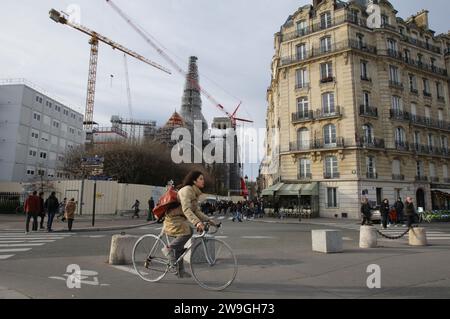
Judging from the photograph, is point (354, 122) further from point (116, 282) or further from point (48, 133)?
point (48, 133)

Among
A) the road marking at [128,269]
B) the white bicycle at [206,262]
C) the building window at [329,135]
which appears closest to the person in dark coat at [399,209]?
the building window at [329,135]

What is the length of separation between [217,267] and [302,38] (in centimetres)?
3590

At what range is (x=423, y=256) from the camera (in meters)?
8.72

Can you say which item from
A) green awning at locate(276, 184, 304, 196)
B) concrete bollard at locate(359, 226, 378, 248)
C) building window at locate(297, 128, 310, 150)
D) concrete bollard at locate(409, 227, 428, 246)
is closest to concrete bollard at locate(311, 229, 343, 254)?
concrete bollard at locate(359, 226, 378, 248)

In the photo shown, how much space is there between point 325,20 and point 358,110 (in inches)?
409

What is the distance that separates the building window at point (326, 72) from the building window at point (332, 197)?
1096 cm

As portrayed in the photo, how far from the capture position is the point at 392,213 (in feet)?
74.0

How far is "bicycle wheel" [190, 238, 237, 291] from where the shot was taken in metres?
5.21

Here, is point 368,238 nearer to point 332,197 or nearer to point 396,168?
point 332,197

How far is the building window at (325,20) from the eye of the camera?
3578 cm

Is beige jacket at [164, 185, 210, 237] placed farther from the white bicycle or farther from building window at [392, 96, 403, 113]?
building window at [392, 96, 403, 113]

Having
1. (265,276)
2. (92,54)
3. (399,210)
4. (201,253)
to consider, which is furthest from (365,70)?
(92,54)
